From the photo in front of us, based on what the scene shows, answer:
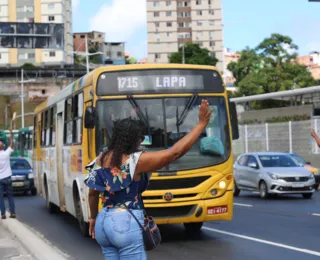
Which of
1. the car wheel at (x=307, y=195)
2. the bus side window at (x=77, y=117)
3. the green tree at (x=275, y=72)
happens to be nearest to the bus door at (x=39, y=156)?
the bus side window at (x=77, y=117)

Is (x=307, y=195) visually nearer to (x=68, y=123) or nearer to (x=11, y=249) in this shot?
(x=68, y=123)

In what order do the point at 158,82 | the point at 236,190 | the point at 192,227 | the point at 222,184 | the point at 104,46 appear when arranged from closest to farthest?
the point at 222,184
the point at 158,82
the point at 192,227
the point at 236,190
the point at 104,46

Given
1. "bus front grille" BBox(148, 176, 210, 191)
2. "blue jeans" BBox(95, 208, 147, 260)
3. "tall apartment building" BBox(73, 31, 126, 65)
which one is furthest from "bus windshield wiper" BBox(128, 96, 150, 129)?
"tall apartment building" BBox(73, 31, 126, 65)

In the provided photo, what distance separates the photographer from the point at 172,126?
11.8m

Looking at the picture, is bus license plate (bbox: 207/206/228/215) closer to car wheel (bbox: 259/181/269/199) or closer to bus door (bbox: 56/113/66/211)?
bus door (bbox: 56/113/66/211)

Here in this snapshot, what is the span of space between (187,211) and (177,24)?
138m

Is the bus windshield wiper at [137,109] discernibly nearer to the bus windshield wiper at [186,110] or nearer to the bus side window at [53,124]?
the bus windshield wiper at [186,110]

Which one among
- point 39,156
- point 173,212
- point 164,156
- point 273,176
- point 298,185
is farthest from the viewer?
point 273,176

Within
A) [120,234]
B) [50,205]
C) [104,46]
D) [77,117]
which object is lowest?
[50,205]

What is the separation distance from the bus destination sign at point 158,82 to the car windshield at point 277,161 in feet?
38.8

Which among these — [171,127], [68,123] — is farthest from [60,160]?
[171,127]

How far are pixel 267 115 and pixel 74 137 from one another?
33.1 metres

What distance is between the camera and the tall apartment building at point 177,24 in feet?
479

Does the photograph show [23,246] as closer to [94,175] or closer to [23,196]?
[94,175]
